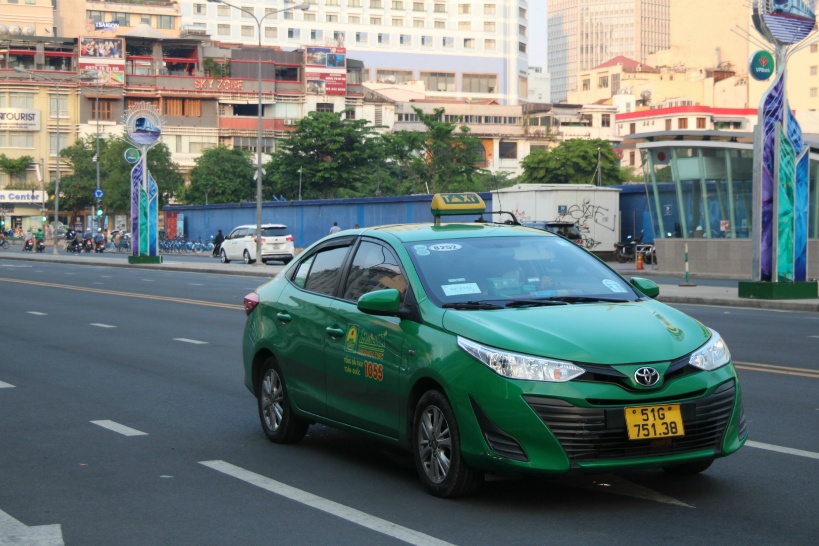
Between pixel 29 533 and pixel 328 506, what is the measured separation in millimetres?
1546

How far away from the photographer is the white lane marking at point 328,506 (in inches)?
232

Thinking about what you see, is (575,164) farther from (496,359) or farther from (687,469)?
(496,359)

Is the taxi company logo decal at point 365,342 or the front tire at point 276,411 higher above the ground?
the taxi company logo decal at point 365,342

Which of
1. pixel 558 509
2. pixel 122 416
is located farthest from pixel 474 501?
pixel 122 416

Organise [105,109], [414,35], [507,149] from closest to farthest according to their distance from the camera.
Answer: [105,109]
[507,149]
[414,35]

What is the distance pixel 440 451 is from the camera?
6.69 m

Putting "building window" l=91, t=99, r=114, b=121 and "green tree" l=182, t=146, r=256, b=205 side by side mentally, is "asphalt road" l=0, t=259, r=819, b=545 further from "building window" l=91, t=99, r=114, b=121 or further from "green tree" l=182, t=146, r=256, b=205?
"building window" l=91, t=99, r=114, b=121

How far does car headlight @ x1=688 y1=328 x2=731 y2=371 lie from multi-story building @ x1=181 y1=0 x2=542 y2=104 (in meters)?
150

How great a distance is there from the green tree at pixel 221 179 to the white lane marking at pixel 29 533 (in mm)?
89461

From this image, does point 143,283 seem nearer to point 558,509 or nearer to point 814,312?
point 814,312

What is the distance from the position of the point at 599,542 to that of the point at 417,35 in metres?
161

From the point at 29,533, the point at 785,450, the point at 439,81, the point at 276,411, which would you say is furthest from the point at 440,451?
the point at 439,81

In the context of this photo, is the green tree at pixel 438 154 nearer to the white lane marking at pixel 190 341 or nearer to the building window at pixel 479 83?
the white lane marking at pixel 190 341

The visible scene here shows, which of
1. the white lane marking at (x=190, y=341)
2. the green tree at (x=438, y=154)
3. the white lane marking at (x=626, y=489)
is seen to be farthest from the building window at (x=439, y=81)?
the white lane marking at (x=626, y=489)
